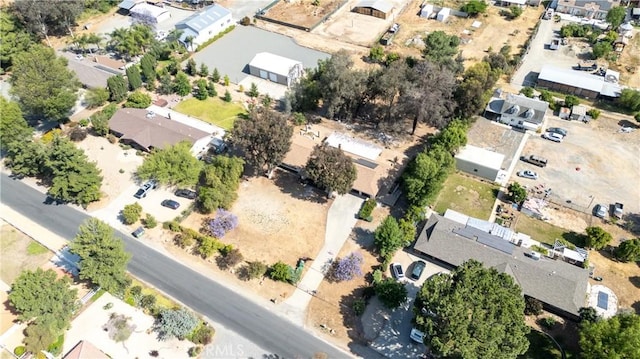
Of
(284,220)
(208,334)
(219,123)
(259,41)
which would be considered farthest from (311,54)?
(208,334)

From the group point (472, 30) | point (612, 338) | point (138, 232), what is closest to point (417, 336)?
point (612, 338)

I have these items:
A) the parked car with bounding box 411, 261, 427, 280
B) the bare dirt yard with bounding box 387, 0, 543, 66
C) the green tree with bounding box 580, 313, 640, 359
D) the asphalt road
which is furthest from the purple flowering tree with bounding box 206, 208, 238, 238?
the bare dirt yard with bounding box 387, 0, 543, 66

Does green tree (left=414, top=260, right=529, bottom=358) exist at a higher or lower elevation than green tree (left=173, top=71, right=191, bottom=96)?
higher

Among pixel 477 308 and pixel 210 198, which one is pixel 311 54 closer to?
pixel 210 198

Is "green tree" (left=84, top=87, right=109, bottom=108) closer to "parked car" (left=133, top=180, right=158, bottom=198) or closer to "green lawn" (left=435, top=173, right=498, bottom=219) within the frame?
"parked car" (left=133, top=180, right=158, bottom=198)

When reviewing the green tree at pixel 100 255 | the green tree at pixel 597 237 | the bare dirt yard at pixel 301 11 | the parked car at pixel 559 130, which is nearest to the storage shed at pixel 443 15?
the bare dirt yard at pixel 301 11

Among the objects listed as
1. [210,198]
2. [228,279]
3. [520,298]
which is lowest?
A: [228,279]

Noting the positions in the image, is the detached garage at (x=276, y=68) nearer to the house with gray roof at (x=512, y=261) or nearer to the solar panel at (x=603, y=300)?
the house with gray roof at (x=512, y=261)
